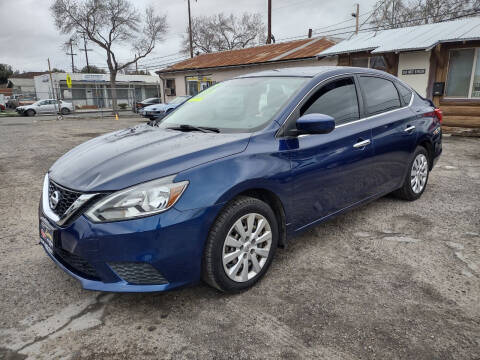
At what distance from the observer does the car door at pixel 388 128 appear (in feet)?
11.7

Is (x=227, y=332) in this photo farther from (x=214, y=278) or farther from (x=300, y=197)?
(x=300, y=197)

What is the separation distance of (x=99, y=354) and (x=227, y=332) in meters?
0.73

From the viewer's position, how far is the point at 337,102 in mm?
3242

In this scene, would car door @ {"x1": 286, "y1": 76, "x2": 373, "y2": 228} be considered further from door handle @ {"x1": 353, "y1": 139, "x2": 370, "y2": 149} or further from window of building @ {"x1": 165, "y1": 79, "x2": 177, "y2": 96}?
window of building @ {"x1": 165, "y1": 79, "x2": 177, "y2": 96}

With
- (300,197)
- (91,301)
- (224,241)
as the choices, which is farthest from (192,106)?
(91,301)

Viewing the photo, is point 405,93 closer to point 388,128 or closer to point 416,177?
point 388,128

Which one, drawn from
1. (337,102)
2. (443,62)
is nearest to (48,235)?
(337,102)

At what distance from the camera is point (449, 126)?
447 inches

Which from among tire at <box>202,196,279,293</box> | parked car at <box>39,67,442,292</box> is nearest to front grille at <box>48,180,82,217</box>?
parked car at <box>39,67,442,292</box>

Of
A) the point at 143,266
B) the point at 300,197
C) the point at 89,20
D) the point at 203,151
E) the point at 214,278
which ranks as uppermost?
the point at 89,20

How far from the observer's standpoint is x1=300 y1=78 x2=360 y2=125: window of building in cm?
301

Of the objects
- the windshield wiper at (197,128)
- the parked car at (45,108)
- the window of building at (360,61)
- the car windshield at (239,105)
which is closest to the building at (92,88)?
the parked car at (45,108)

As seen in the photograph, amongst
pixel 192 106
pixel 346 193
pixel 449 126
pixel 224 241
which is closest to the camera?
pixel 224 241

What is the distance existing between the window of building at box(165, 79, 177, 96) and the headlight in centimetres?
2523
